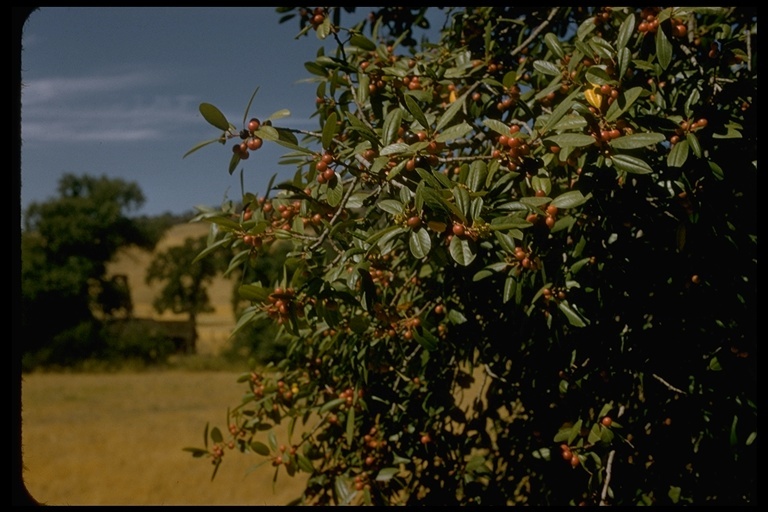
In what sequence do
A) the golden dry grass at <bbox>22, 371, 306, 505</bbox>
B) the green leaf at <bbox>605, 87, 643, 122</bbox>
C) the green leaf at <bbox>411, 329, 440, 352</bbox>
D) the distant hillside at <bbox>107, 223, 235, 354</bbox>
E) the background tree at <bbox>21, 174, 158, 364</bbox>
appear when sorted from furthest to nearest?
the distant hillside at <bbox>107, 223, 235, 354</bbox>
the background tree at <bbox>21, 174, 158, 364</bbox>
the golden dry grass at <bbox>22, 371, 306, 505</bbox>
the green leaf at <bbox>411, 329, 440, 352</bbox>
the green leaf at <bbox>605, 87, 643, 122</bbox>

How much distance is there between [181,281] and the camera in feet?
94.8

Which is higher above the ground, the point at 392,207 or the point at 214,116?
the point at 214,116

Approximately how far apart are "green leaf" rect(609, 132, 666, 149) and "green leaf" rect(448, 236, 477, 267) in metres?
0.54

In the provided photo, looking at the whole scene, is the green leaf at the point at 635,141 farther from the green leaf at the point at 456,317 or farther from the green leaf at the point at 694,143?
the green leaf at the point at 456,317

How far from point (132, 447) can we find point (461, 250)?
1078 centimetres

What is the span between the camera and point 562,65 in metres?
2.13

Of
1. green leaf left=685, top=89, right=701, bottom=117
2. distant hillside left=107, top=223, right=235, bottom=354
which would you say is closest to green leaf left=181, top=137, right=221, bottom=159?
green leaf left=685, top=89, right=701, bottom=117

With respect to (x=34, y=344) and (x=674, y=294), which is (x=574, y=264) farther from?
(x=34, y=344)

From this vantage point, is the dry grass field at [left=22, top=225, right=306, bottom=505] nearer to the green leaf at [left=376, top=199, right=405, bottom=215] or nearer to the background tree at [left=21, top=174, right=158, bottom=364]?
the green leaf at [left=376, top=199, right=405, bottom=215]

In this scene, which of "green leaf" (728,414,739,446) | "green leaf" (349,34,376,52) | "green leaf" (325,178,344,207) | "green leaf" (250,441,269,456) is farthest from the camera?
"green leaf" (250,441,269,456)

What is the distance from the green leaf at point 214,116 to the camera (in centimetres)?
160

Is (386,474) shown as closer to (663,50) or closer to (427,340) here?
(427,340)

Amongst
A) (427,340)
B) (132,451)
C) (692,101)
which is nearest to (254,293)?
(427,340)

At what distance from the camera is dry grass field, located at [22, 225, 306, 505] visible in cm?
769
